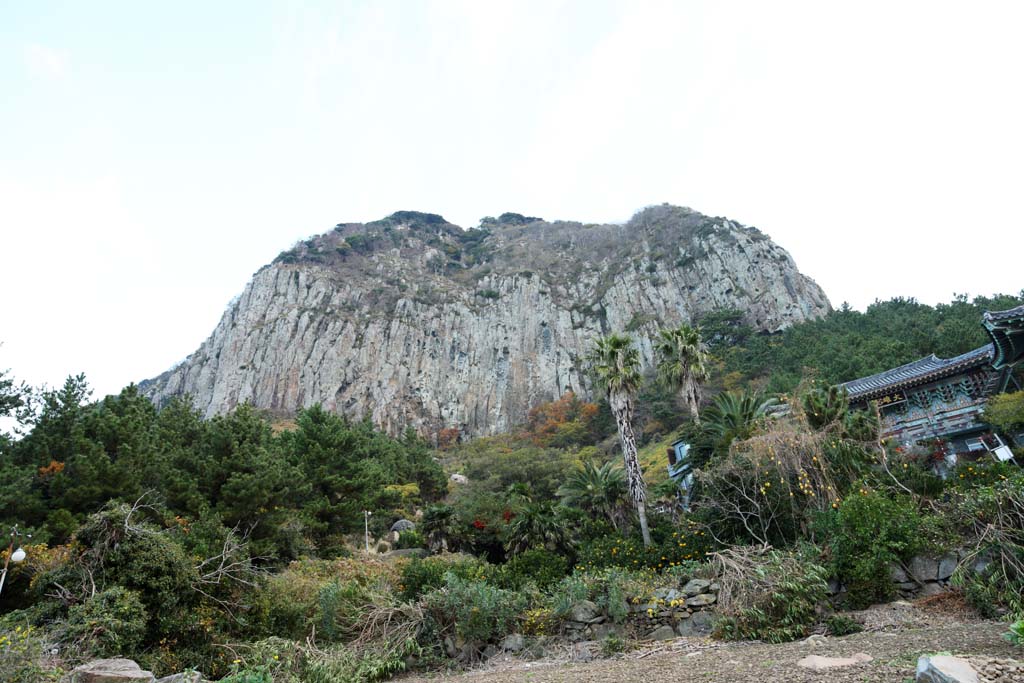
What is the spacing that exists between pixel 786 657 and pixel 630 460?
10.9 metres

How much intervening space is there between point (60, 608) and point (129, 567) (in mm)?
1297

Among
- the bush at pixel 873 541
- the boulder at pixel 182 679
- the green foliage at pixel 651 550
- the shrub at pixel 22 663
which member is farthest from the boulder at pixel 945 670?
the shrub at pixel 22 663

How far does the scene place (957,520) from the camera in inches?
392

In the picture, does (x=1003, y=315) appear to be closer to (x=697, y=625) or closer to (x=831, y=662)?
(x=697, y=625)

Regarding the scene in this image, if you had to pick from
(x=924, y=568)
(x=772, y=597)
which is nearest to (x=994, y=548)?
(x=924, y=568)

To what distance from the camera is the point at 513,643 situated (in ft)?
38.4

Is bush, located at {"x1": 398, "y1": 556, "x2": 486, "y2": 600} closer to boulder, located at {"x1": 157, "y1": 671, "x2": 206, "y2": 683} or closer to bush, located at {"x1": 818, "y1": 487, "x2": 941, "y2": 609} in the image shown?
boulder, located at {"x1": 157, "y1": 671, "x2": 206, "y2": 683}

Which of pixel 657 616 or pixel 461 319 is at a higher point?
pixel 461 319

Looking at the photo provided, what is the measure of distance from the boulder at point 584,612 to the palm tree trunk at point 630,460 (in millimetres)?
5221

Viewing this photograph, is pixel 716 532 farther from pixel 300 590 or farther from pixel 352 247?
pixel 352 247

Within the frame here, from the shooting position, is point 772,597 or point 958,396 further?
point 958,396

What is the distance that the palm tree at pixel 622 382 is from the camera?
18312mm

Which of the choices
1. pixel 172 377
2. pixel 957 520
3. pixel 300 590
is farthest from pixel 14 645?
pixel 172 377

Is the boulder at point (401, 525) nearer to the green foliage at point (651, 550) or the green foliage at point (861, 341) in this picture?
the green foliage at point (651, 550)
